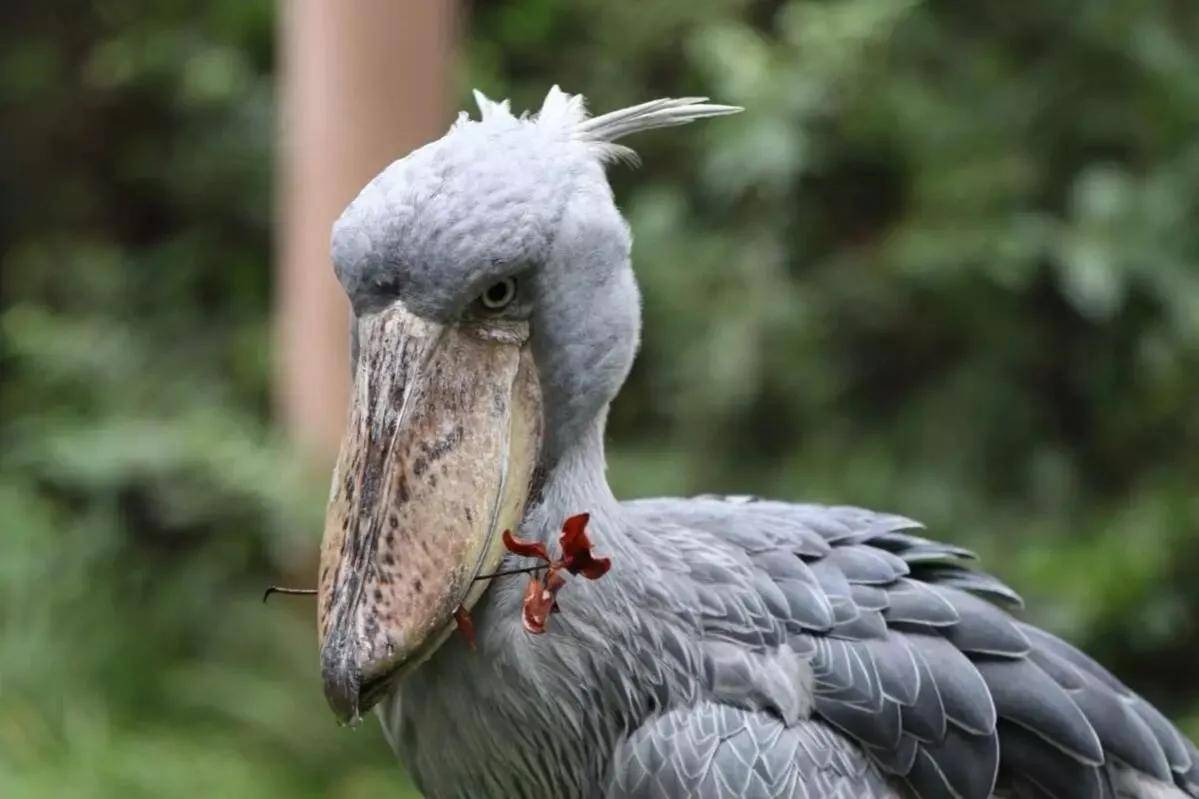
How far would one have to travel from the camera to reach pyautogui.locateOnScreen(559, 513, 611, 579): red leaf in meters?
1.00

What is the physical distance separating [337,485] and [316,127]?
149 cm

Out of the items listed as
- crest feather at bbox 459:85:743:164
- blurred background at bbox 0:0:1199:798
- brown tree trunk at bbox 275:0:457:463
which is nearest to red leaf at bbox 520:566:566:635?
crest feather at bbox 459:85:743:164

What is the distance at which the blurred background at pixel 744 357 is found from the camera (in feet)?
8.13

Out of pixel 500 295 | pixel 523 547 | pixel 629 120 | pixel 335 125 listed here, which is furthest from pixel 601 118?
pixel 335 125

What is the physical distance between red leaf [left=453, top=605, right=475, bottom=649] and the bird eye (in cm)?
21

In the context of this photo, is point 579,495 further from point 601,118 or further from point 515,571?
point 601,118

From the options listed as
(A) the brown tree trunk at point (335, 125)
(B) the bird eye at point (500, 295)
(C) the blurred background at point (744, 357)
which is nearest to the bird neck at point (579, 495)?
(B) the bird eye at point (500, 295)

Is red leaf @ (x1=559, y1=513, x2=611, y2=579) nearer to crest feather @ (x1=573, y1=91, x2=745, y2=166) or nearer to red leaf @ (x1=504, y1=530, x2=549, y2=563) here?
red leaf @ (x1=504, y1=530, x2=549, y2=563)

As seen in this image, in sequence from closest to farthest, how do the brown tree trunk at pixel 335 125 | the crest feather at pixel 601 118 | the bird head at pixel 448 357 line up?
1. the bird head at pixel 448 357
2. the crest feather at pixel 601 118
3. the brown tree trunk at pixel 335 125

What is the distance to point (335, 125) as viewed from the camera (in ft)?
7.73

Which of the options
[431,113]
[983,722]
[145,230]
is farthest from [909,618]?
[145,230]

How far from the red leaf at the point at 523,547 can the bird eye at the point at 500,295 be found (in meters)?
0.16

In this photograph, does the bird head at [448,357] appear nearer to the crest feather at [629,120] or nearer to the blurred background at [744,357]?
the crest feather at [629,120]

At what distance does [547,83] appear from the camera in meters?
3.06
